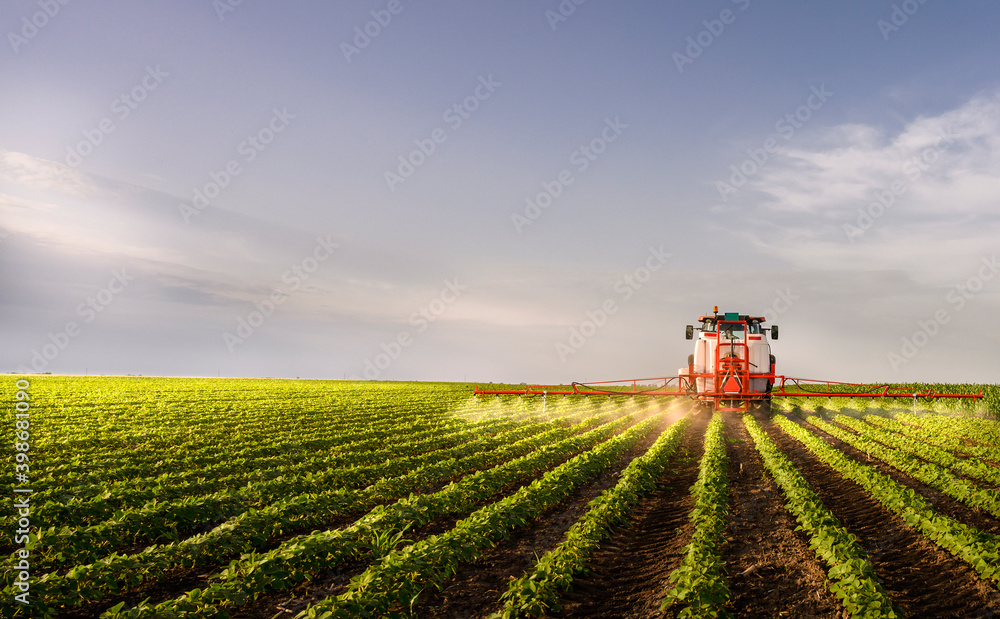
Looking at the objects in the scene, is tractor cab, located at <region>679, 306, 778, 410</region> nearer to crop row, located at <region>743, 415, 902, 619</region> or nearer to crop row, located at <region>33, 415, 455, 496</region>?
crop row, located at <region>743, 415, 902, 619</region>

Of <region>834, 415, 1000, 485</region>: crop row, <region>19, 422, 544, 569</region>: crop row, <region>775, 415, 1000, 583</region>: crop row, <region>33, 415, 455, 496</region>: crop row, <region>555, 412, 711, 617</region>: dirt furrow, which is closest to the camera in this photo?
<region>555, 412, 711, 617</region>: dirt furrow

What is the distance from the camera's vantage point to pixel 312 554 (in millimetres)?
7129

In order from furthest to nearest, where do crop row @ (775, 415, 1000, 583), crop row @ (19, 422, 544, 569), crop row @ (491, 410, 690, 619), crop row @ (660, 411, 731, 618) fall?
crop row @ (19, 422, 544, 569)
crop row @ (775, 415, 1000, 583)
crop row @ (491, 410, 690, 619)
crop row @ (660, 411, 731, 618)

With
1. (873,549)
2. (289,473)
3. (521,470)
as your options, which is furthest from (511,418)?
(873,549)

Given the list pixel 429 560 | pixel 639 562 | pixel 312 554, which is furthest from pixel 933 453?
pixel 312 554

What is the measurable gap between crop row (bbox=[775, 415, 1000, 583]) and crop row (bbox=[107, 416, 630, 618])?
24.0 ft

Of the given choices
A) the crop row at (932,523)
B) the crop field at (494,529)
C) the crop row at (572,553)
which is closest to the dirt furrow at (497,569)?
the crop field at (494,529)

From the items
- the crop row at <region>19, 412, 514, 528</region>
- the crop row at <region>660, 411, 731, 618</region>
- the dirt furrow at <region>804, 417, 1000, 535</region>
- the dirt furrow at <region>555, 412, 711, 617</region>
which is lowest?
the dirt furrow at <region>555, 412, 711, 617</region>

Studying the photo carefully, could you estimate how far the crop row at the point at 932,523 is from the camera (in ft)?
22.9

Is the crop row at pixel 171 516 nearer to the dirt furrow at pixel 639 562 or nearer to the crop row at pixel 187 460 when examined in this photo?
the crop row at pixel 187 460

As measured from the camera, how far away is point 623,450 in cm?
1662

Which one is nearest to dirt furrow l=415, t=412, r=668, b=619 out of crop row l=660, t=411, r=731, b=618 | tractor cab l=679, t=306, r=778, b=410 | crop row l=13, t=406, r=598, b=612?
crop row l=660, t=411, r=731, b=618

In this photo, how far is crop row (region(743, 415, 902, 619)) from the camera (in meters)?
5.72

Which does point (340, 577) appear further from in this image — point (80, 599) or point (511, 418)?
point (511, 418)
